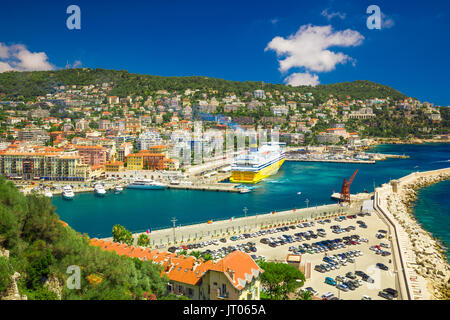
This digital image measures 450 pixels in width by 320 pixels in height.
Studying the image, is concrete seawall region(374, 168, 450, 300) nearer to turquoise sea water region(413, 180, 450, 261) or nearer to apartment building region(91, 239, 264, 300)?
turquoise sea water region(413, 180, 450, 261)

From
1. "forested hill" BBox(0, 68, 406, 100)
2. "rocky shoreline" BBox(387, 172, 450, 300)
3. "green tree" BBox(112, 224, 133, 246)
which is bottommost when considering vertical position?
"rocky shoreline" BBox(387, 172, 450, 300)

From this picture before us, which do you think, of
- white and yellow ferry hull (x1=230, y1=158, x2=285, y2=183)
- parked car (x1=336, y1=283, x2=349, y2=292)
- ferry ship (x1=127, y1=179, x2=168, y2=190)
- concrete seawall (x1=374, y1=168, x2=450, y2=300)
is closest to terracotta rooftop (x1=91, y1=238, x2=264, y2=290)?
parked car (x1=336, y1=283, x2=349, y2=292)

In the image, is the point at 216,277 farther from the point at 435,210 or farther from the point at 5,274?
the point at 435,210

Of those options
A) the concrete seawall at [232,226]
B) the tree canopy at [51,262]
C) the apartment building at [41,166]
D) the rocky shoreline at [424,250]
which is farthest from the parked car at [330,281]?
the apartment building at [41,166]

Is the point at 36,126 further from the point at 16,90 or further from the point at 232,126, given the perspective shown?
the point at 232,126

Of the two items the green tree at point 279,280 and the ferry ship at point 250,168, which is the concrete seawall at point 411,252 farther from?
the ferry ship at point 250,168
